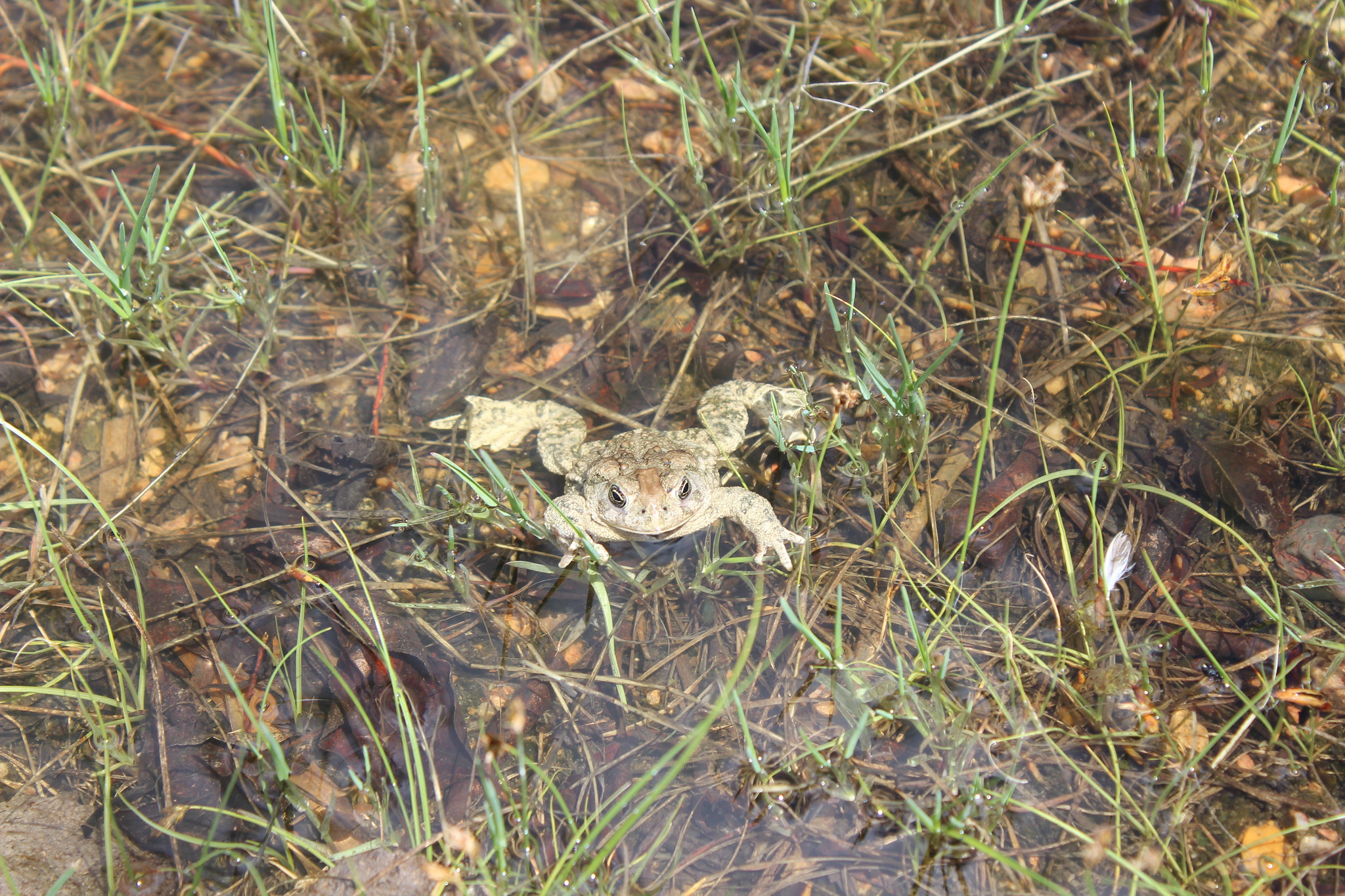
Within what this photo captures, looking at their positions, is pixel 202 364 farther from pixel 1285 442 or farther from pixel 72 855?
pixel 1285 442

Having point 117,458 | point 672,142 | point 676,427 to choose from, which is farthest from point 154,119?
point 676,427

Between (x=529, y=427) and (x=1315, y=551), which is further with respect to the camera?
(x=529, y=427)

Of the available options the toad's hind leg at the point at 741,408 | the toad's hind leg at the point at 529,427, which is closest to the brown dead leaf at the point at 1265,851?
the toad's hind leg at the point at 741,408

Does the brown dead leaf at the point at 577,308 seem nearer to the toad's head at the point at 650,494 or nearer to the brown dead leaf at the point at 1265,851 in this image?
the toad's head at the point at 650,494

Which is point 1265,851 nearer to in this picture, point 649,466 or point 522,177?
point 649,466

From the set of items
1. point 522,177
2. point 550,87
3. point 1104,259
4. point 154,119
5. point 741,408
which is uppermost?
point 550,87

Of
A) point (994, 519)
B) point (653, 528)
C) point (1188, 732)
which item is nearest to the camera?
point (1188, 732)
